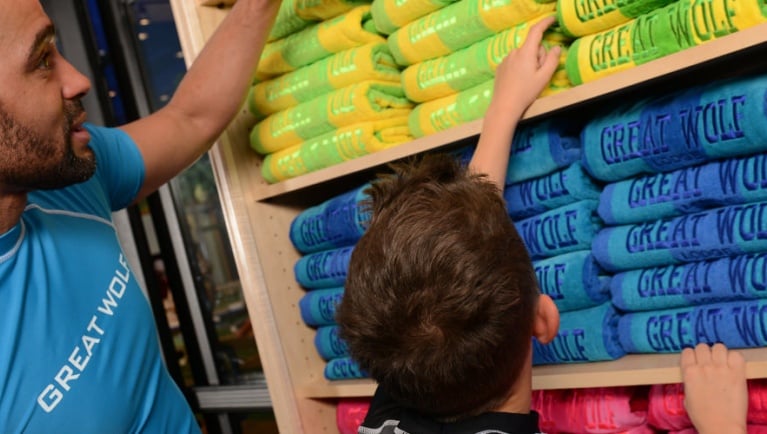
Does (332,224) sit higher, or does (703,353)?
(332,224)

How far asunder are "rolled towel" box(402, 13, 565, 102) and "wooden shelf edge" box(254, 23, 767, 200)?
10cm

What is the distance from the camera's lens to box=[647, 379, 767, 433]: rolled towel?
1.24 metres

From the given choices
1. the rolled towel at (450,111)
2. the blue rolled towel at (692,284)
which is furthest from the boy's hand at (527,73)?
the blue rolled towel at (692,284)

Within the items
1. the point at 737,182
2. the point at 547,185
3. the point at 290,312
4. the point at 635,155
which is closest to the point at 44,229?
the point at 290,312

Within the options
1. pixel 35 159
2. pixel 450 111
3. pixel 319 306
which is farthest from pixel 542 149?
pixel 35 159

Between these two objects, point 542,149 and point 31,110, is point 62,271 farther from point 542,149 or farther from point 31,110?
point 542,149

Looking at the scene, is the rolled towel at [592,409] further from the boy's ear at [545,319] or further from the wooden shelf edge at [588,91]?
the wooden shelf edge at [588,91]

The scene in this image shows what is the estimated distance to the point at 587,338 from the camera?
1.39m

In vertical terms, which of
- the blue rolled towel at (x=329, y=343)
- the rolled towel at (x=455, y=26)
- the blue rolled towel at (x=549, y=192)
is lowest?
the blue rolled towel at (x=329, y=343)

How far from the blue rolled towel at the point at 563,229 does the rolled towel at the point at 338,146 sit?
1.07ft

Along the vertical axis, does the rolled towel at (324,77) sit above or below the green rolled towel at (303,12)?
below

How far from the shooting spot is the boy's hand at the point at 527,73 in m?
1.32

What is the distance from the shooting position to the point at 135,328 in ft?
4.83

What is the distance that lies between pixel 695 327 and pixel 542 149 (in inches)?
14.4
